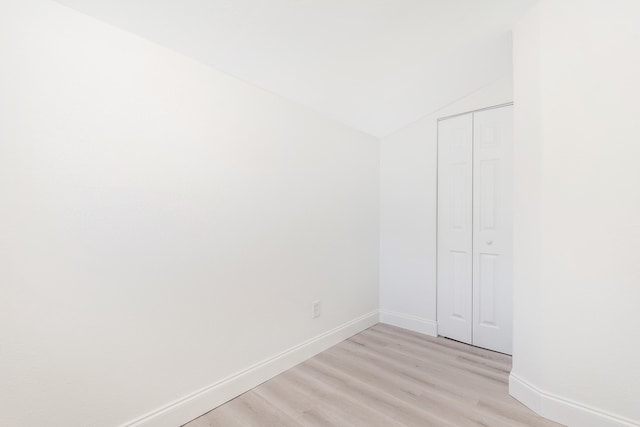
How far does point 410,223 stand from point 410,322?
0.95 metres

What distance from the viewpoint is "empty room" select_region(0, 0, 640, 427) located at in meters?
1.20

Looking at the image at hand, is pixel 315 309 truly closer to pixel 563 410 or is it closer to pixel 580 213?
pixel 563 410

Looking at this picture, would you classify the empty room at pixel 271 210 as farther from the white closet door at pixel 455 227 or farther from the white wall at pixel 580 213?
the white closet door at pixel 455 227

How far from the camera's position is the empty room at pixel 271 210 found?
1.20 m

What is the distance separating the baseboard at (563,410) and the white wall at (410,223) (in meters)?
1.04

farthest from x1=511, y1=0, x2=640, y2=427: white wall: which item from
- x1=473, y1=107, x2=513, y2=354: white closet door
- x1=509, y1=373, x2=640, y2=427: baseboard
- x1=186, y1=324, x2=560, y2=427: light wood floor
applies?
x1=473, y1=107, x2=513, y2=354: white closet door

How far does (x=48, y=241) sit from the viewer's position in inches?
46.7

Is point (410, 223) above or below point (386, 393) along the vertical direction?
above

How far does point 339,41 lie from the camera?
5.63 ft

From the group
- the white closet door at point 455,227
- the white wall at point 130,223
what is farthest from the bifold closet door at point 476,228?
the white wall at point 130,223

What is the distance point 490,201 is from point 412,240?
76 centimetres

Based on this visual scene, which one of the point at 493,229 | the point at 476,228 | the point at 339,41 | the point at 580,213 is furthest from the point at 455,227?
the point at 339,41

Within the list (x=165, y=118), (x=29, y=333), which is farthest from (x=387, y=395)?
(x=165, y=118)

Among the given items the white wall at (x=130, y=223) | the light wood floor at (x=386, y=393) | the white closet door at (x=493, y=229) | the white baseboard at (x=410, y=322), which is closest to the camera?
the white wall at (x=130, y=223)
